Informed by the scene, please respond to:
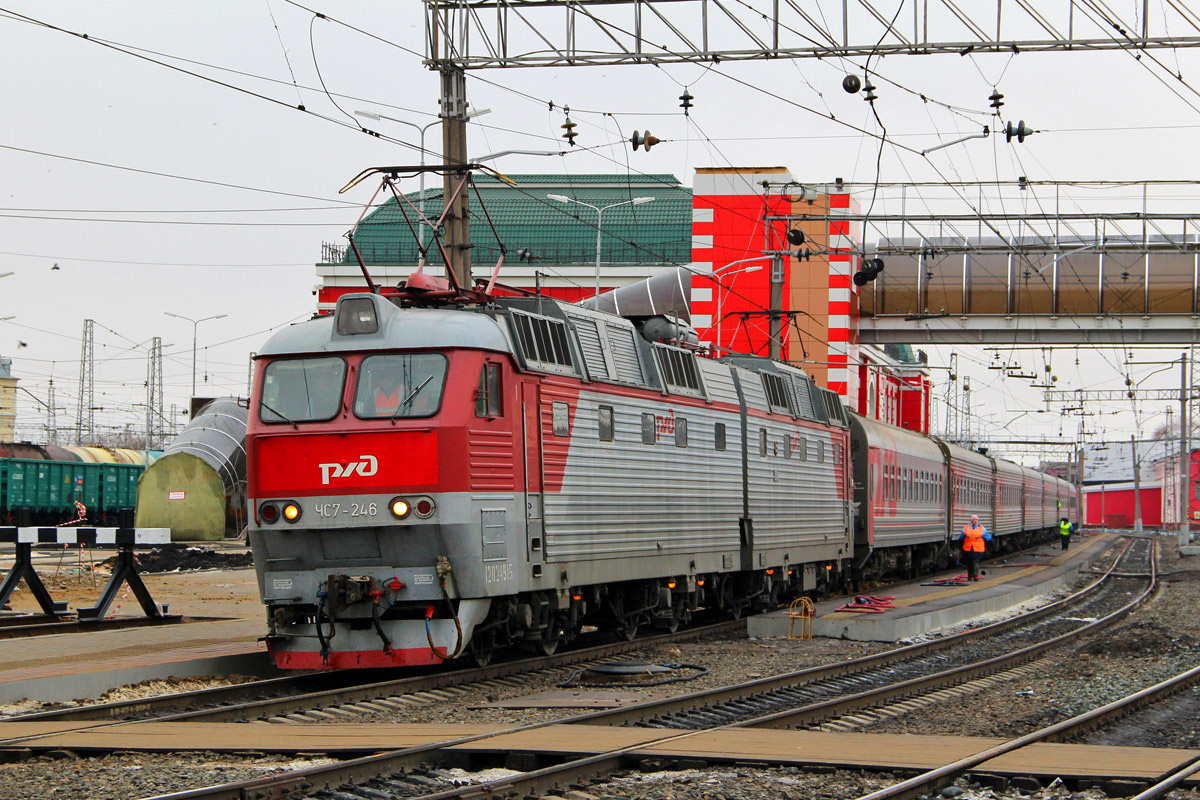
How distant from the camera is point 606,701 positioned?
40.5ft

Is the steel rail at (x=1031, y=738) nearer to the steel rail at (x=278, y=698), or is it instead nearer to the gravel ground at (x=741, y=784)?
the gravel ground at (x=741, y=784)

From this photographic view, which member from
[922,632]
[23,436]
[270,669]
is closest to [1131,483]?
[23,436]

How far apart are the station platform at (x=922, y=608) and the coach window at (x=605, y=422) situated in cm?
501

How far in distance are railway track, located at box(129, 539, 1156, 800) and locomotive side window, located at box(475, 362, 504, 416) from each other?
3.61 meters

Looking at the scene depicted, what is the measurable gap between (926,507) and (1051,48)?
18928 millimetres

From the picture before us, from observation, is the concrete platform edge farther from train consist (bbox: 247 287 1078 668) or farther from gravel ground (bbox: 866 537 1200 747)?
gravel ground (bbox: 866 537 1200 747)

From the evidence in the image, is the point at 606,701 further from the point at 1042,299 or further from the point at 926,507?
Result: the point at 1042,299

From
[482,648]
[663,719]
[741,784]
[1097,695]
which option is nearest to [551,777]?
[741,784]

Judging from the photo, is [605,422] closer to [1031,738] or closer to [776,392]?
[776,392]

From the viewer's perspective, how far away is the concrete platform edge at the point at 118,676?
12.1 meters

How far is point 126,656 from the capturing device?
14398 mm

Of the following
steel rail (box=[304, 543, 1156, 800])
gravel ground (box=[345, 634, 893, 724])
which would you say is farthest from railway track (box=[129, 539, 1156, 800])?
gravel ground (box=[345, 634, 893, 724])

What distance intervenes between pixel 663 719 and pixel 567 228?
49.7 metres

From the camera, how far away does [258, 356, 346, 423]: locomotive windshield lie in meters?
13.9
